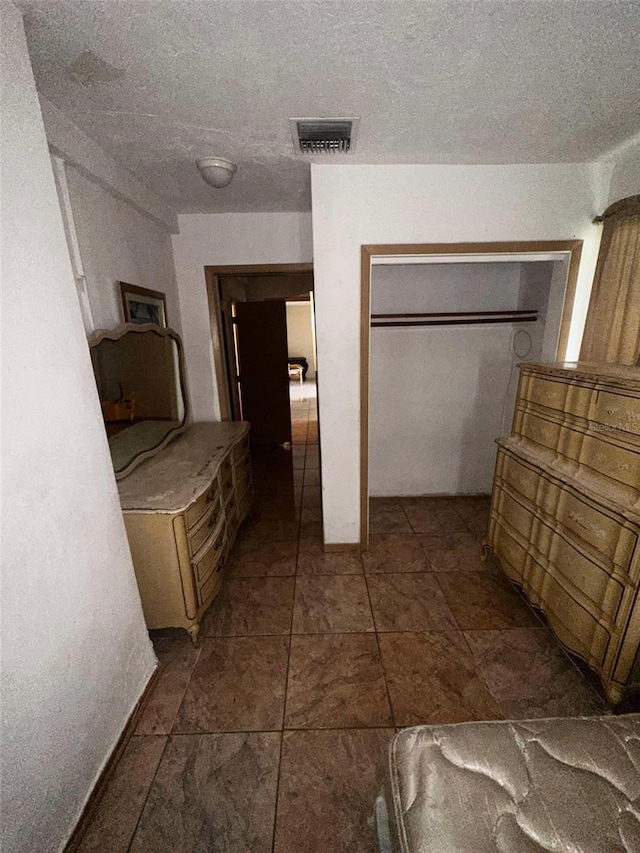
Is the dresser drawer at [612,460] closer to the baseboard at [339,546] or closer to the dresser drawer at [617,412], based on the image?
the dresser drawer at [617,412]

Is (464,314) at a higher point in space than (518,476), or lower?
higher

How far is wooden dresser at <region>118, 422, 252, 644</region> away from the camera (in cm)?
153

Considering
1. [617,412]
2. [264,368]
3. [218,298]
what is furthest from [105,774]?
[264,368]

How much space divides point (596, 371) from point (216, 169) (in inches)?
84.4

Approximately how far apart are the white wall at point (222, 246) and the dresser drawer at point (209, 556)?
5.47ft

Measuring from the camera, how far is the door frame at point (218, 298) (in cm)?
267

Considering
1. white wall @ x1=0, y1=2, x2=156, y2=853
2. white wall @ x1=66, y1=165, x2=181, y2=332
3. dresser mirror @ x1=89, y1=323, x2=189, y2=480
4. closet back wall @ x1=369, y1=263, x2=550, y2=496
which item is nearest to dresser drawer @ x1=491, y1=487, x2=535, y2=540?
closet back wall @ x1=369, y1=263, x2=550, y2=496

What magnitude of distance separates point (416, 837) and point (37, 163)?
199 centimetres

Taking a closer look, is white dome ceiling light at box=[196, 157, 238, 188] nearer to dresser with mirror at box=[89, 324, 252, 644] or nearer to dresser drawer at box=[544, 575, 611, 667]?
dresser with mirror at box=[89, 324, 252, 644]

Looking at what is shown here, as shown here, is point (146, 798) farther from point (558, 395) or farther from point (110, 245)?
point (110, 245)

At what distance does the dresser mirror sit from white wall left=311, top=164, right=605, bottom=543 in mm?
1111

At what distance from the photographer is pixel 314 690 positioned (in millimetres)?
1488

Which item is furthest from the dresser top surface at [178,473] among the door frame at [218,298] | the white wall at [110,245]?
the white wall at [110,245]

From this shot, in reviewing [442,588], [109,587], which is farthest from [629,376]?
[109,587]
